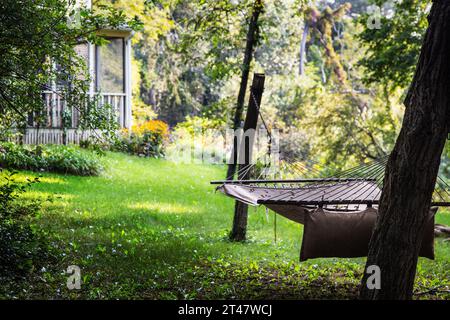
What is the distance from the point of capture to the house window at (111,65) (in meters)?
14.7

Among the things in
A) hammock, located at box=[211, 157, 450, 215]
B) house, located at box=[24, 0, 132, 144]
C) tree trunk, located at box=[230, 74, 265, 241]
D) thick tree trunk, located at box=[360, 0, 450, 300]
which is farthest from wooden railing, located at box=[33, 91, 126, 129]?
thick tree trunk, located at box=[360, 0, 450, 300]

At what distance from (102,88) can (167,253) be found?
9.71m

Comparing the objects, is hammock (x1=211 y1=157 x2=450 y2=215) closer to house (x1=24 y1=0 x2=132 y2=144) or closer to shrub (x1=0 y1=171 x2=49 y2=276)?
shrub (x1=0 y1=171 x2=49 y2=276)

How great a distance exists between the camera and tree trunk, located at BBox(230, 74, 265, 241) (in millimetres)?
6398

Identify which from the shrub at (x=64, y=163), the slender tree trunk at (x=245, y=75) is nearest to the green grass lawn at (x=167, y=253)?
the shrub at (x=64, y=163)

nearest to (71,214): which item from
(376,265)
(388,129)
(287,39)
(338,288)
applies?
(338,288)

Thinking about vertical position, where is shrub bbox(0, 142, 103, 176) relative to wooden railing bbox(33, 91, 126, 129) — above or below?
below

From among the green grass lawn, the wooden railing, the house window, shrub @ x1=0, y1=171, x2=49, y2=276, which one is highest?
the house window

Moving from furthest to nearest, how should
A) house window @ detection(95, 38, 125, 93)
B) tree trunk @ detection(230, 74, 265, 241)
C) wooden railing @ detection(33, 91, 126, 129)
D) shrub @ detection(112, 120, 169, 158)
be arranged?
house window @ detection(95, 38, 125, 93)
shrub @ detection(112, 120, 169, 158)
wooden railing @ detection(33, 91, 126, 129)
tree trunk @ detection(230, 74, 265, 241)

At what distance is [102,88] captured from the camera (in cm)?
1485

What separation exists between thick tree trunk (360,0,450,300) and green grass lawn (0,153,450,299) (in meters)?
1.14

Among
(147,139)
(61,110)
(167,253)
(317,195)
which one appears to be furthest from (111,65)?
(317,195)

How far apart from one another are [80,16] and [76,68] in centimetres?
48
